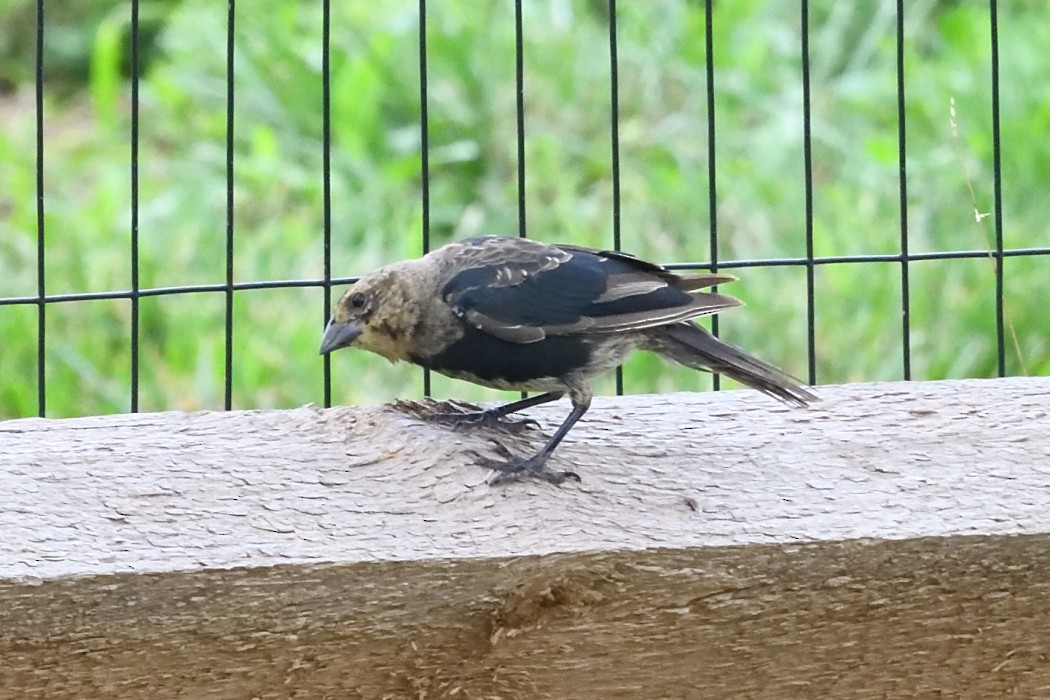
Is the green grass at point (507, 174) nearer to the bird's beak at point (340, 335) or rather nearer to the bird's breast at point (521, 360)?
the bird's beak at point (340, 335)

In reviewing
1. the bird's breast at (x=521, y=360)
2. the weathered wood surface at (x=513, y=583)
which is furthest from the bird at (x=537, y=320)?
the weathered wood surface at (x=513, y=583)

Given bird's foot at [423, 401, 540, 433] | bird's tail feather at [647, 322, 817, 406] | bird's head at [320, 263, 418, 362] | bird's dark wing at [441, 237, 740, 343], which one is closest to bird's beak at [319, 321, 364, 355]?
bird's head at [320, 263, 418, 362]

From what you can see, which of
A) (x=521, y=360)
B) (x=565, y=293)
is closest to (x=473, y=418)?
(x=521, y=360)

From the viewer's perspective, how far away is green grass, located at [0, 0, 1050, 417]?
587cm

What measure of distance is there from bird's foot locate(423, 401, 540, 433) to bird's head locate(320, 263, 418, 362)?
A: 23 centimetres

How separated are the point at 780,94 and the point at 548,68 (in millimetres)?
1050

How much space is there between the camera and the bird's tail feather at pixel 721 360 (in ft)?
9.26

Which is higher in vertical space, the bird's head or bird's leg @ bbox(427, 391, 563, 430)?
the bird's head

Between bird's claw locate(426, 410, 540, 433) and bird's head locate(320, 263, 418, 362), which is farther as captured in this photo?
bird's head locate(320, 263, 418, 362)

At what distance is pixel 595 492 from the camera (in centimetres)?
239

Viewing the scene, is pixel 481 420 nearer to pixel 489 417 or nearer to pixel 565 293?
pixel 489 417

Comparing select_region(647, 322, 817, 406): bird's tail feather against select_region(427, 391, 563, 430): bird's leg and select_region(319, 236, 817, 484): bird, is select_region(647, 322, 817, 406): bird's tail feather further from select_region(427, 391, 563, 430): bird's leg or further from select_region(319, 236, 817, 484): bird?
select_region(427, 391, 563, 430): bird's leg

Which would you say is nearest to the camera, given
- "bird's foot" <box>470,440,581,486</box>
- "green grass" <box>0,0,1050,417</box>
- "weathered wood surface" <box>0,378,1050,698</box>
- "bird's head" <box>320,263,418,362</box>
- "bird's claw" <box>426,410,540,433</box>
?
"weathered wood surface" <box>0,378,1050,698</box>

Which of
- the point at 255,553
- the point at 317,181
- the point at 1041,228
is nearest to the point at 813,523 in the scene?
the point at 255,553
